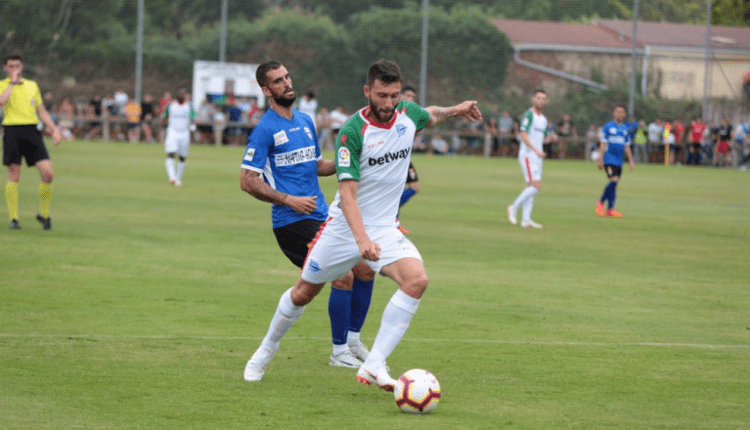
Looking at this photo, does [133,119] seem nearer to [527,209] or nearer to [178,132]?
[178,132]

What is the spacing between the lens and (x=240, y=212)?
19953 millimetres

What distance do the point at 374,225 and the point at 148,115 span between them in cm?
4034

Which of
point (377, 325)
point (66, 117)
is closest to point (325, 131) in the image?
point (66, 117)

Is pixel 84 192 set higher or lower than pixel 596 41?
lower

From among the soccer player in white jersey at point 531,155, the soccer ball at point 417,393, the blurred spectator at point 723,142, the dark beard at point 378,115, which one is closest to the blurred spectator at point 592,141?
the blurred spectator at point 723,142

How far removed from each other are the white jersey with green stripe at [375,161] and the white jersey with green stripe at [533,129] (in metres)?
13.3

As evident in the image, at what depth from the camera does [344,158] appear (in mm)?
6910

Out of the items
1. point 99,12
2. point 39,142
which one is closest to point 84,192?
point 39,142

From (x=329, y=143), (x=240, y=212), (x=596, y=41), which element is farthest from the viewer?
(x=596, y=41)

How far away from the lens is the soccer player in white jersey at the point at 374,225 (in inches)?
269

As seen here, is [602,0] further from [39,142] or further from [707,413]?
[707,413]

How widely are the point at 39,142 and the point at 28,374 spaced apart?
9021mm

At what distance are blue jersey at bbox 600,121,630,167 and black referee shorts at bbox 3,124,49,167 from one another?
38.6 feet

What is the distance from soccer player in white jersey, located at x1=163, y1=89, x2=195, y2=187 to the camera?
26641mm
